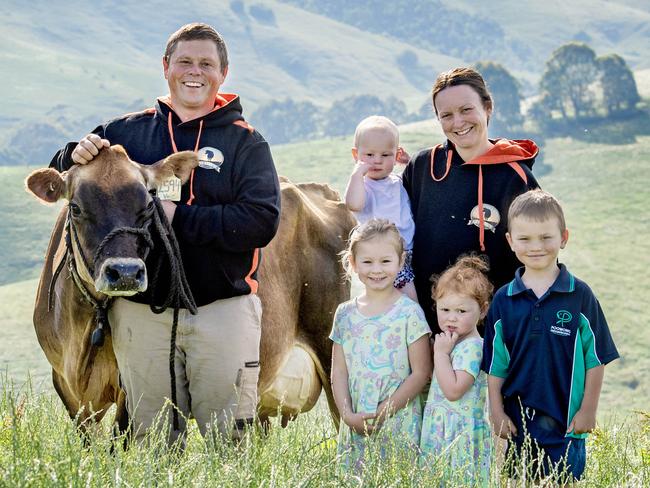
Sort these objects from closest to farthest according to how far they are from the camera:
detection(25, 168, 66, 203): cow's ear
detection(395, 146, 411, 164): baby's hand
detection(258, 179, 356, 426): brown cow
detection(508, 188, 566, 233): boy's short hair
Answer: detection(508, 188, 566, 233): boy's short hair → detection(25, 168, 66, 203): cow's ear → detection(395, 146, 411, 164): baby's hand → detection(258, 179, 356, 426): brown cow

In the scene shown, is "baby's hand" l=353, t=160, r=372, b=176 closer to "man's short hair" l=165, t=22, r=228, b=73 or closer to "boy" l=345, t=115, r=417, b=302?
"boy" l=345, t=115, r=417, b=302

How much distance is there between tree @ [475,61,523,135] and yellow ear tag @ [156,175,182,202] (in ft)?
448

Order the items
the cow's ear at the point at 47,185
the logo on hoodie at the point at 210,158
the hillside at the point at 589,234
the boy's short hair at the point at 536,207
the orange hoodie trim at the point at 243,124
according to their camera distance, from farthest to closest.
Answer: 1. the hillside at the point at 589,234
2. the orange hoodie trim at the point at 243,124
3. the logo on hoodie at the point at 210,158
4. the cow's ear at the point at 47,185
5. the boy's short hair at the point at 536,207

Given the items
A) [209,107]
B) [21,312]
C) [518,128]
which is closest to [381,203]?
[209,107]

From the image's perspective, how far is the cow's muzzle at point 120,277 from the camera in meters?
4.87

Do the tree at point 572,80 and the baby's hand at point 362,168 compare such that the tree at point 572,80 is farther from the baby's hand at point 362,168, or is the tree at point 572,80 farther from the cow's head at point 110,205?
the cow's head at point 110,205

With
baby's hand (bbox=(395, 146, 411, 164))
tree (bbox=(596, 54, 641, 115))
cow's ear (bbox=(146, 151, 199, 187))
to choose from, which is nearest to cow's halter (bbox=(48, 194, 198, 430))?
cow's ear (bbox=(146, 151, 199, 187))

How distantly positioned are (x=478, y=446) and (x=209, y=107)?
2513 millimetres

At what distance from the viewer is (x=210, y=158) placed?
18.4 feet

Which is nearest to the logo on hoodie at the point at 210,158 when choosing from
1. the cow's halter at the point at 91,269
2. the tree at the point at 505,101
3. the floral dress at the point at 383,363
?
the cow's halter at the point at 91,269

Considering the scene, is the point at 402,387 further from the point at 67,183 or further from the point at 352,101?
the point at 352,101

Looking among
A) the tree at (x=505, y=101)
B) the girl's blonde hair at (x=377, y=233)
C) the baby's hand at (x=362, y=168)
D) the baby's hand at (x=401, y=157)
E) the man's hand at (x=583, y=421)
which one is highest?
the tree at (x=505, y=101)

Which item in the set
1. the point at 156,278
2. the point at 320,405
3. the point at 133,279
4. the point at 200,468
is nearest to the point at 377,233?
the point at 156,278

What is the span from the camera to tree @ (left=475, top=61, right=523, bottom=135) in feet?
463
